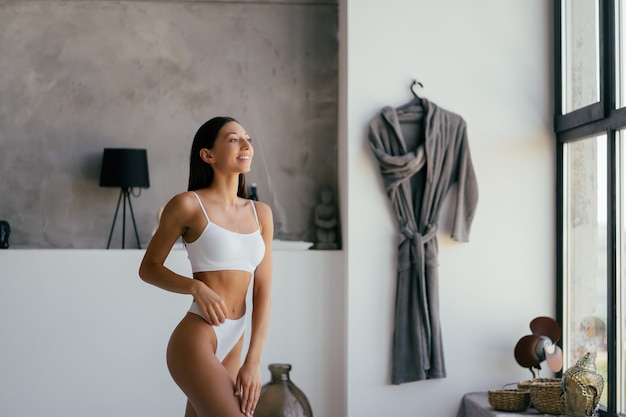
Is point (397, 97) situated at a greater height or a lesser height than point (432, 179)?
greater

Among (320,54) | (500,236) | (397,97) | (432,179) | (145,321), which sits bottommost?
(145,321)

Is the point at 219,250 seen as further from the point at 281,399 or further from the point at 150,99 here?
the point at 150,99

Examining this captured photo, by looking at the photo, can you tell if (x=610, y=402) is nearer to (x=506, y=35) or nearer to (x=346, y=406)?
(x=346, y=406)

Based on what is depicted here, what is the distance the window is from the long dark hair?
210 centimetres

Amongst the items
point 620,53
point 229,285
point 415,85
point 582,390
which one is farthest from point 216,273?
point 620,53

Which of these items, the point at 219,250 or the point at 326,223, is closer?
the point at 219,250

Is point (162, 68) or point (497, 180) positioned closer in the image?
point (497, 180)

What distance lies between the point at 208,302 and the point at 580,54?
2752 millimetres

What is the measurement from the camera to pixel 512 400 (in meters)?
3.81

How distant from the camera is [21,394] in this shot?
4.20 metres

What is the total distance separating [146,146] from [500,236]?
7.11ft

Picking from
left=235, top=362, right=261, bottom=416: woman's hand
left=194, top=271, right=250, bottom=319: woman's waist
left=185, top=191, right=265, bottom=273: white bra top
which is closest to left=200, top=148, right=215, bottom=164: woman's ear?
left=185, top=191, right=265, bottom=273: white bra top

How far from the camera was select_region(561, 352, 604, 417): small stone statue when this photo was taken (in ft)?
11.3

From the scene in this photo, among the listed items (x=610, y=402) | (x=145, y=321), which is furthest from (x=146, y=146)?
(x=610, y=402)
